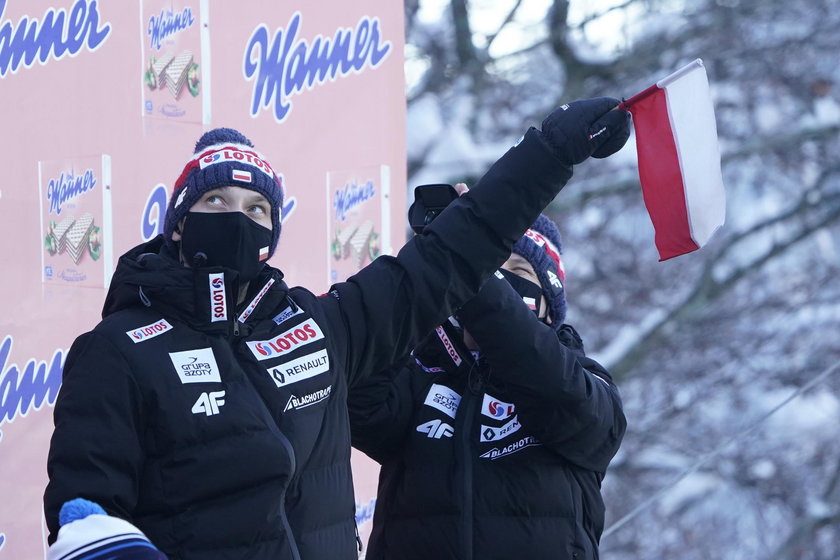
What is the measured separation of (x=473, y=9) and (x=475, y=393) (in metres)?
3.08

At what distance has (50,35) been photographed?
8.23 ft

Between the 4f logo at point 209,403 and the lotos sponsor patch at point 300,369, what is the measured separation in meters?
0.10

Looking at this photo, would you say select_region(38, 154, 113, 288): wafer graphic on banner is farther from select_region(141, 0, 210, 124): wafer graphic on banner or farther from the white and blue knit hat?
the white and blue knit hat

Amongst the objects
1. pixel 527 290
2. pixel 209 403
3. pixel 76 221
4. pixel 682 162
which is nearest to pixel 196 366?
pixel 209 403

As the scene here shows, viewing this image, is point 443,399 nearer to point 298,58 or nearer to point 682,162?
point 682,162

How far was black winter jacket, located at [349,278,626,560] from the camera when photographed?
2035mm

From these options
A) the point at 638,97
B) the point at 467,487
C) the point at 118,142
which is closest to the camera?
the point at 638,97

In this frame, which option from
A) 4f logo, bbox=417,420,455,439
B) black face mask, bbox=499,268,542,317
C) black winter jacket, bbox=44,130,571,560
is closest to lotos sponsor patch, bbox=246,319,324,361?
black winter jacket, bbox=44,130,571,560

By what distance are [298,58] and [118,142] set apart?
0.75 meters

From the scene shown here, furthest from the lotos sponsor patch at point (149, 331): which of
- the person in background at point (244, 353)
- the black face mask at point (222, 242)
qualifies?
the black face mask at point (222, 242)

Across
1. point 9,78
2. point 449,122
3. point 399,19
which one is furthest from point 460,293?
point 449,122

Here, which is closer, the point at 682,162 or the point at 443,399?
the point at 682,162

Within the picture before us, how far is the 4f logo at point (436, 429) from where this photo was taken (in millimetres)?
2154

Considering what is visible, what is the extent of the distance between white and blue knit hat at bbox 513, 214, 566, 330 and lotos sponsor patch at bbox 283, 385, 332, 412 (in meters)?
0.68
